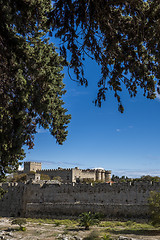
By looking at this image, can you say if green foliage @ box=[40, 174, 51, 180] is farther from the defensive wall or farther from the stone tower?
the defensive wall

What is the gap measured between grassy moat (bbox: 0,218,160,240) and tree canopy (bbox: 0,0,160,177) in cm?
1015

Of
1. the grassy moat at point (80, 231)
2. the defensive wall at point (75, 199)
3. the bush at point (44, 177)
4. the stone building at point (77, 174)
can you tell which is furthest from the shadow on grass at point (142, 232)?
the bush at point (44, 177)

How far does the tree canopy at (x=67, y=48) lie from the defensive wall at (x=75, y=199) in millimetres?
15764

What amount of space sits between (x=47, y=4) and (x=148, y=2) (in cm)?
530

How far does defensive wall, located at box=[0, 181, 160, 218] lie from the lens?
25.0 meters

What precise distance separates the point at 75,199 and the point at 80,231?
272 inches

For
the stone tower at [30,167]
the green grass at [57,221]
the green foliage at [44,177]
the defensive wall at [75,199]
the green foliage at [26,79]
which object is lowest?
the green grass at [57,221]

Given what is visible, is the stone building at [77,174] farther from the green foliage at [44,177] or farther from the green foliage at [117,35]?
the green foliage at [117,35]

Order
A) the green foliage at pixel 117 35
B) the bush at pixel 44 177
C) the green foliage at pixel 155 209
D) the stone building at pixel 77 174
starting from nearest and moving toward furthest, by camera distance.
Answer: the green foliage at pixel 117 35 → the green foliage at pixel 155 209 → the bush at pixel 44 177 → the stone building at pixel 77 174

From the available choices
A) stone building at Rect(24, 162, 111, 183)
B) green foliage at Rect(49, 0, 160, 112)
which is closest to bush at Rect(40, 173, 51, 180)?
stone building at Rect(24, 162, 111, 183)

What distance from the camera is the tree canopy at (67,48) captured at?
26.1 ft

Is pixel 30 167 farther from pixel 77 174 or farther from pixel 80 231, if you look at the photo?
pixel 80 231

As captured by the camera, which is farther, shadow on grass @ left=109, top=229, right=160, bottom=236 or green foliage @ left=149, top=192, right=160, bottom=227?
green foliage @ left=149, top=192, right=160, bottom=227

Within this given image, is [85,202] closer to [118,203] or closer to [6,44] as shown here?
[118,203]
